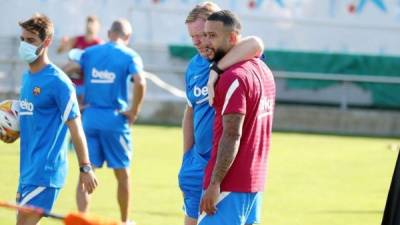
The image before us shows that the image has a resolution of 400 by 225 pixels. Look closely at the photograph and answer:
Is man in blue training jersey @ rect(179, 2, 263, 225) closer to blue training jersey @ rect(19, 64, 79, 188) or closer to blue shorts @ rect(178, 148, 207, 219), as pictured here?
blue shorts @ rect(178, 148, 207, 219)

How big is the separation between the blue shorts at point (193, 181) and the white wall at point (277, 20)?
16756 millimetres

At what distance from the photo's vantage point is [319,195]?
1262 cm

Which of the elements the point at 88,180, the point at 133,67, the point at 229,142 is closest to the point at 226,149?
the point at 229,142

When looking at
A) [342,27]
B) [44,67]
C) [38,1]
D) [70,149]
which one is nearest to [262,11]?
[342,27]

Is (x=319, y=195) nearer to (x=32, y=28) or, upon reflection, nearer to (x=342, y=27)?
(x=32, y=28)

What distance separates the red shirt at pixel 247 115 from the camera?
242 inches

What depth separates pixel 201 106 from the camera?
729cm

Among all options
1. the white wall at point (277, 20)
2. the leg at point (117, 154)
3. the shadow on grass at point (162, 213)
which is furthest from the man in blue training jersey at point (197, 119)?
the white wall at point (277, 20)

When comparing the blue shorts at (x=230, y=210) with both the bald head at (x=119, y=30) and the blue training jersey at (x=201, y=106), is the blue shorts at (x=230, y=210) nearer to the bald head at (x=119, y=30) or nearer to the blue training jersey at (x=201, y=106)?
the blue training jersey at (x=201, y=106)

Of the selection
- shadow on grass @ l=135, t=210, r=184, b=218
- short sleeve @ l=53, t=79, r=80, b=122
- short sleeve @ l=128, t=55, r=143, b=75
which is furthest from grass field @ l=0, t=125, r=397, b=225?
short sleeve @ l=53, t=79, r=80, b=122

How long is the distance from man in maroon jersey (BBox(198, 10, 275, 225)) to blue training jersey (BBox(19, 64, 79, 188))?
4.30 feet

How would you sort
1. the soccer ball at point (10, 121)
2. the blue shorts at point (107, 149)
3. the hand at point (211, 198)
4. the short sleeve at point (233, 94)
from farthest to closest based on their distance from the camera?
the blue shorts at point (107, 149)
the soccer ball at point (10, 121)
the hand at point (211, 198)
the short sleeve at point (233, 94)

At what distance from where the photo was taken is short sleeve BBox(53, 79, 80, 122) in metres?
7.09

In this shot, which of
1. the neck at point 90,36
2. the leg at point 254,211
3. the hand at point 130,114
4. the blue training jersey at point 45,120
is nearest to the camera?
the leg at point 254,211
